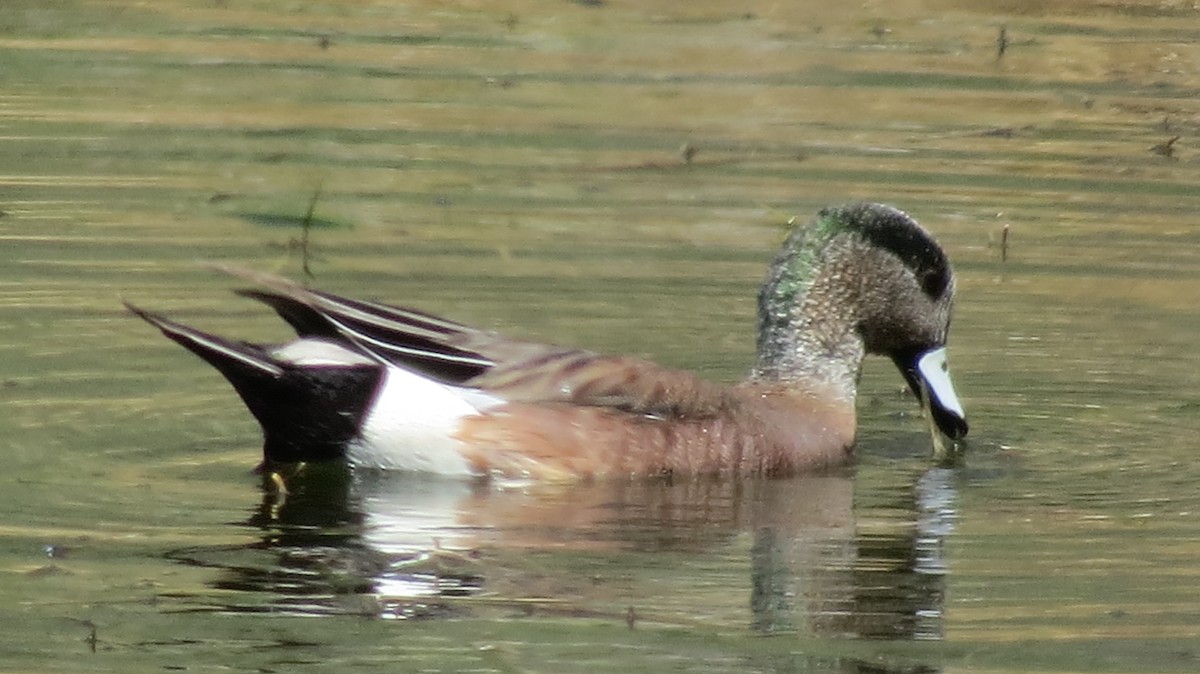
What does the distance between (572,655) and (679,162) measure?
21.0 feet

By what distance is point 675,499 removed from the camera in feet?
25.3

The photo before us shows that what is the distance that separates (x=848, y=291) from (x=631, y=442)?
44.1 inches

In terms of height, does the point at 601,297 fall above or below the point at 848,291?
below

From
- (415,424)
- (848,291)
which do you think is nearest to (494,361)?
(415,424)

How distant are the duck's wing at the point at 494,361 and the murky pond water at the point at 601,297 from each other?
0.91 feet

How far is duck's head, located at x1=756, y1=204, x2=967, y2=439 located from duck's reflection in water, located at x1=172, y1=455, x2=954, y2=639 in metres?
0.55

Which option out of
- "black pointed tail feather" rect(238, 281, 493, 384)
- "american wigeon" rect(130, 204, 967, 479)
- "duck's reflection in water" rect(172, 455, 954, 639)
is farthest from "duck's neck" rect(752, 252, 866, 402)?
"black pointed tail feather" rect(238, 281, 493, 384)

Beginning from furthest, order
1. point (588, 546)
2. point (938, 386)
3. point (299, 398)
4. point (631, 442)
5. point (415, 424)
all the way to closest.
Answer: point (938, 386) < point (631, 442) < point (415, 424) < point (299, 398) < point (588, 546)

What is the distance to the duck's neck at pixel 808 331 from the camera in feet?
28.0

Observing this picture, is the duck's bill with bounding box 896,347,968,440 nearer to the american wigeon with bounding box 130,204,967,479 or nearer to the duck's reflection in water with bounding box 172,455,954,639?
the american wigeon with bounding box 130,204,967,479

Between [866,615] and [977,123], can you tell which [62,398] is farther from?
[977,123]

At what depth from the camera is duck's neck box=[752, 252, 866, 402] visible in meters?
8.55

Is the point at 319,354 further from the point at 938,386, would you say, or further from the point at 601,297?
the point at 601,297

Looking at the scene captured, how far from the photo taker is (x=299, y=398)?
7.67 m
